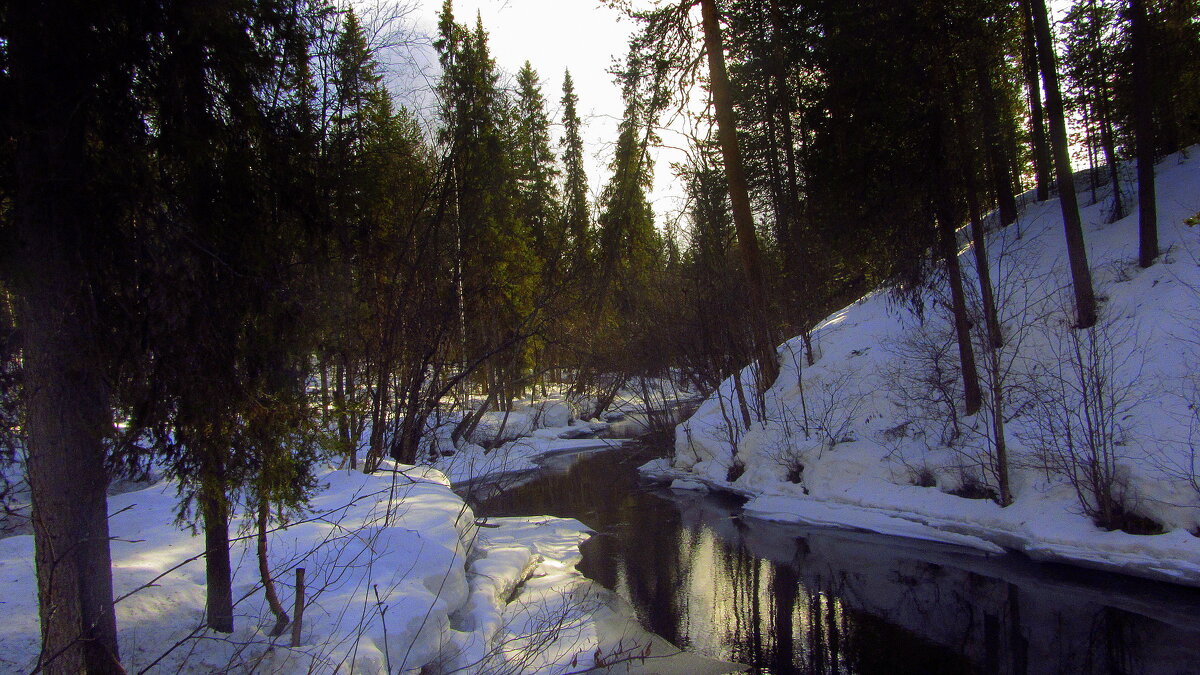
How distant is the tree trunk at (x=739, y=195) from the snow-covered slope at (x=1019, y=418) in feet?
2.86

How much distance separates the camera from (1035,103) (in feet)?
57.9

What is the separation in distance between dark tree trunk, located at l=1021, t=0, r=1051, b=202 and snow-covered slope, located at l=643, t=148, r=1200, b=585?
2.27m

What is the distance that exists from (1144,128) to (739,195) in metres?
7.94

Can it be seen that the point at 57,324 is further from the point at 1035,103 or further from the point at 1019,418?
the point at 1035,103

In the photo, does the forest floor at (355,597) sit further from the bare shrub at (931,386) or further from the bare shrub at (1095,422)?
the bare shrub at (931,386)

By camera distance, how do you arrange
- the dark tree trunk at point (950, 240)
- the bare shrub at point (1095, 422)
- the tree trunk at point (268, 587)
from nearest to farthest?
the tree trunk at point (268, 587)
the bare shrub at point (1095, 422)
the dark tree trunk at point (950, 240)

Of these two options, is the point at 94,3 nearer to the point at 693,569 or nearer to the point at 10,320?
the point at 10,320

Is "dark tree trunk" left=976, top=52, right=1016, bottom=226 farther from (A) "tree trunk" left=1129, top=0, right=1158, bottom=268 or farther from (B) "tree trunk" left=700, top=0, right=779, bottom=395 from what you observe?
(B) "tree trunk" left=700, top=0, right=779, bottom=395

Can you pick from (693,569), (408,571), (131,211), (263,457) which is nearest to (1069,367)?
(693,569)

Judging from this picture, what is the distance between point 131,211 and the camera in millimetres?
4129

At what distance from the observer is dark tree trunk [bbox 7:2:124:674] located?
3.83 meters

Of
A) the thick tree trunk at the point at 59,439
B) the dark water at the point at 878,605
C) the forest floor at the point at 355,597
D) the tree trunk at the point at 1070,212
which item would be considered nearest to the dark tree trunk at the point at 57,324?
the thick tree trunk at the point at 59,439

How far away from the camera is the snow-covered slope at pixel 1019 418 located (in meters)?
9.77

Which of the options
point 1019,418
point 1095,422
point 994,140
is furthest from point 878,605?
point 994,140
